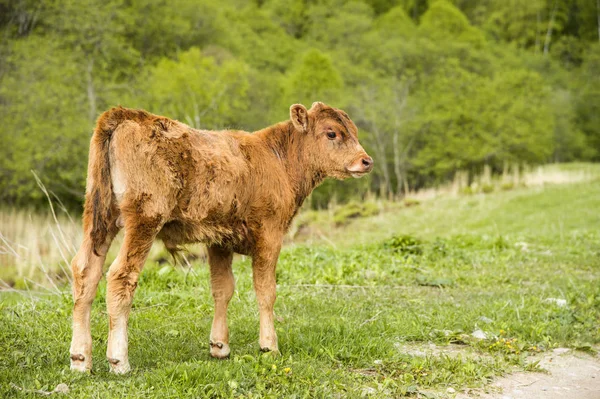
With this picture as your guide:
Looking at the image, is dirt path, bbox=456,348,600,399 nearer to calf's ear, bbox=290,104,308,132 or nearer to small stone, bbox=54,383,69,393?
calf's ear, bbox=290,104,308,132

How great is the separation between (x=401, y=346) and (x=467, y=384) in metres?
1.09

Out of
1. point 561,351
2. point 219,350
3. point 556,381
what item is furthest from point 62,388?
point 561,351

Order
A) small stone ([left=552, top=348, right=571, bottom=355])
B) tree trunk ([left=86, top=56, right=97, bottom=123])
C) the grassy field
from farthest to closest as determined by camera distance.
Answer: tree trunk ([left=86, top=56, right=97, bottom=123])
small stone ([left=552, top=348, right=571, bottom=355])
the grassy field

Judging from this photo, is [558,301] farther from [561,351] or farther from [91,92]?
[91,92]

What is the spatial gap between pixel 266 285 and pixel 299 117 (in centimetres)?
182

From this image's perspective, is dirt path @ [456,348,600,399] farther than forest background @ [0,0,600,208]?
No

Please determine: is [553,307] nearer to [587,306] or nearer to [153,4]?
[587,306]

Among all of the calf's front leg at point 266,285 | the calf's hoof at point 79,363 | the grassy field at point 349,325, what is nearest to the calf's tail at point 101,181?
the calf's hoof at point 79,363

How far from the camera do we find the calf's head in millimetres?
6430

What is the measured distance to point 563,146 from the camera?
62.2 meters

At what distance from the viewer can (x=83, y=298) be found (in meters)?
5.28

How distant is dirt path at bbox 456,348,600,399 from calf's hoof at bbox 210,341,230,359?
7.40 ft

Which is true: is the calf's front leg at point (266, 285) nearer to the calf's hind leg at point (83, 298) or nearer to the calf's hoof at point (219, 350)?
the calf's hoof at point (219, 350)

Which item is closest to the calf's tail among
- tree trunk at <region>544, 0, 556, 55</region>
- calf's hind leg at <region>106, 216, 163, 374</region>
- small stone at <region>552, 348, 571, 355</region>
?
calf's hind leg at <region>106, 216, 163, 374</region>
